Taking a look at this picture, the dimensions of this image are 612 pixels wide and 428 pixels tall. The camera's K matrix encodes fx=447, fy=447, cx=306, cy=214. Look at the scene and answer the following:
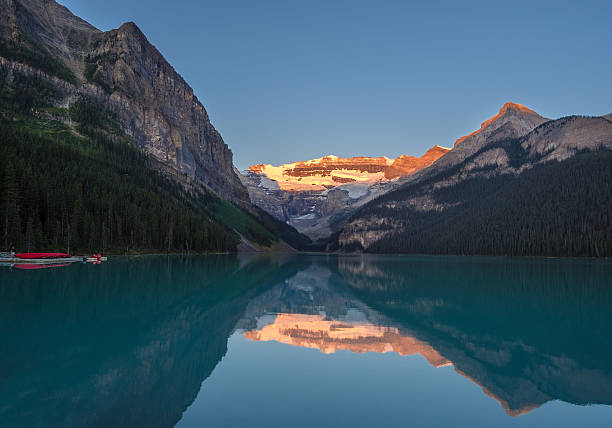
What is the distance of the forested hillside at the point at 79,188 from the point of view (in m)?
81.5

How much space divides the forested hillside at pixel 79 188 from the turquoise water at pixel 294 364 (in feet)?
188

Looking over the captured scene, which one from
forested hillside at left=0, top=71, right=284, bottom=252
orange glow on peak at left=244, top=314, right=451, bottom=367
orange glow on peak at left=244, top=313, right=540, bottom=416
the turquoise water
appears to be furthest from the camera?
forested hillside at left=0, top=71, right=284, bottom=252

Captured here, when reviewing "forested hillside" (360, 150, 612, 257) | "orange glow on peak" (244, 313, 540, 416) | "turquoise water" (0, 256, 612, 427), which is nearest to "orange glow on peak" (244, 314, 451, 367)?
"orange glow on peak" (244, 313, 540, 416)

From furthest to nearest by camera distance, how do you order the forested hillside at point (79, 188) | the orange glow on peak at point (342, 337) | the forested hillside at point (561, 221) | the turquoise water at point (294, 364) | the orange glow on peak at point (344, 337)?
the forested hillside at point (561, 221) < the forested hillside at point (79, 188) < the orange glow on peak at point (342, 337) < the orange glow on peak at point (344, 337) < the turquoise water at point (294, 364)

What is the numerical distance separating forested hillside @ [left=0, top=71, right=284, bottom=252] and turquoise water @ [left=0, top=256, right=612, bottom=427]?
57.2 m

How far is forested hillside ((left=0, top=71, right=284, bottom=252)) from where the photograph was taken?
81500 millimetres

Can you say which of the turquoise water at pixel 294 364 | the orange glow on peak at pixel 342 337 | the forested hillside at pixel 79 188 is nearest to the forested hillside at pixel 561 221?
the forested hillside at pixel 79 188

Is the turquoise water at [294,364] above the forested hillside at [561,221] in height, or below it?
below

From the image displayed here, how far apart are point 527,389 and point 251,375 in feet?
30.1

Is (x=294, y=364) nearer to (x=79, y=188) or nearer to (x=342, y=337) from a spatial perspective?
(x=342, y=337)

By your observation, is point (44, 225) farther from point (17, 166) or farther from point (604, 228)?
point (604, 228)

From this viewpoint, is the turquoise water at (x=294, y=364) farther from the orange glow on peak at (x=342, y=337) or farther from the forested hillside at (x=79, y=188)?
the forested hillside at (x=79, y=188)

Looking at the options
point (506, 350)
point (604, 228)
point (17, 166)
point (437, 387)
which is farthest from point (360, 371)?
point (604, 228)

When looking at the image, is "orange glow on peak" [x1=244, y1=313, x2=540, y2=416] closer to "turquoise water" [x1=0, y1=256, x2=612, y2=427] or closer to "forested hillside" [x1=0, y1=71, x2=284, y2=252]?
"turquoise water" [x1=0, y1=256, x2=612, y2=427]
